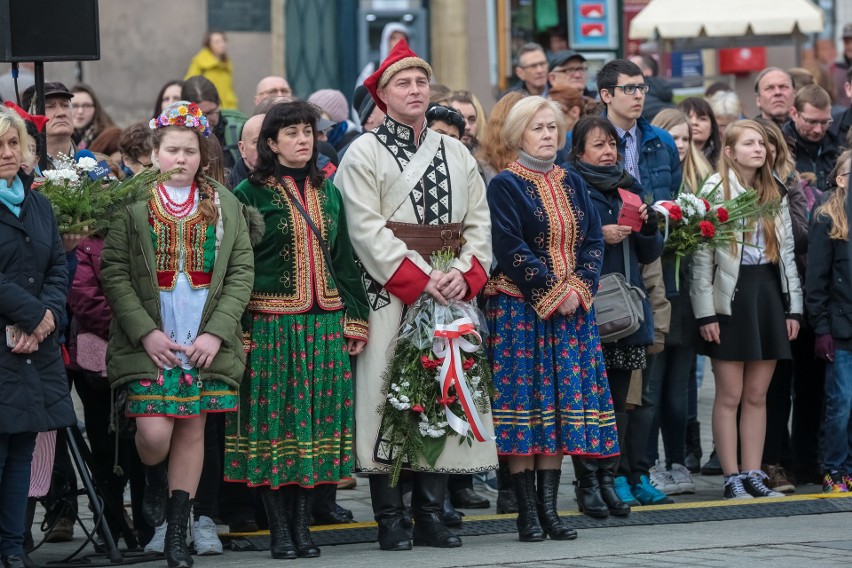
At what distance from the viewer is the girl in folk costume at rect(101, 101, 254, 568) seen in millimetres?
7488

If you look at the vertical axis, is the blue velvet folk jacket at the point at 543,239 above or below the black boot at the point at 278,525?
above

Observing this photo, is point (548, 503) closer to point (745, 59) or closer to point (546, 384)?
point (546, 384)

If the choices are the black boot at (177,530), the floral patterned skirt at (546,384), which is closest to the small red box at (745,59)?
the floral patterned skirt at (546,384)

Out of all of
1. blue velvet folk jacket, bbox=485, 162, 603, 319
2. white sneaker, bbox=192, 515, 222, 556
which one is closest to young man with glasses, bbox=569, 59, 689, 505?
blue velvet folk jacket, bbox=485, 162, 603, 319

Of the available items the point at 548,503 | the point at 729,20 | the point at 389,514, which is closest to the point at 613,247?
the point at 548,503

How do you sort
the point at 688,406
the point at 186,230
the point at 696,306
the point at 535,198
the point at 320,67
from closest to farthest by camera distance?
1. the point at 186,230
2. the point at 535,198
3. the point at 696,306
4. the point at 688,406
5. the point at 320,67

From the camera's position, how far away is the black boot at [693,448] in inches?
421

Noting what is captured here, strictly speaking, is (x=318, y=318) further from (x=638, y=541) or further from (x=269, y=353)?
(x=638, y=541)

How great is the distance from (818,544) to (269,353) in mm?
2610

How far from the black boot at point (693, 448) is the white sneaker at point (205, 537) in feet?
12.0

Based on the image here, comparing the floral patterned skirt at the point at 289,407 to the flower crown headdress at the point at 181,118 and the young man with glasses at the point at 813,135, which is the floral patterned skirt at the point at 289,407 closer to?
the flower crown headdress at the point at 181,118

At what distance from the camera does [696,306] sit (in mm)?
9609

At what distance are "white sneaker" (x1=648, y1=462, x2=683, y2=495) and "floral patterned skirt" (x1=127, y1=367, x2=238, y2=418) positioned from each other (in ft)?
9.91

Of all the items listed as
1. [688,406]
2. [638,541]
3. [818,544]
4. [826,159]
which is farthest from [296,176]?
[826,159]
